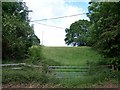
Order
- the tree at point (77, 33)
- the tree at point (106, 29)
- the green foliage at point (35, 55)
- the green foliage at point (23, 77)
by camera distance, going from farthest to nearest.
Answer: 1. the tree at point (77, 33)
2. the green foliage at point (35, 55)
3. the tree at point (106, 29)
4. the green foliage at point (23, 77)

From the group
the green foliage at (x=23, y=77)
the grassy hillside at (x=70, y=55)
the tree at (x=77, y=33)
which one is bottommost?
the green foliage at (x=23, y=77)

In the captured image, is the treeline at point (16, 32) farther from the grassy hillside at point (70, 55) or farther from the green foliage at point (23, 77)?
the green foliage at point (23, 77)

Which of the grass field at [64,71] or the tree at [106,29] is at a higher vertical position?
the tree at [106,29]

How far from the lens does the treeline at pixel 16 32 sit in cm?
967

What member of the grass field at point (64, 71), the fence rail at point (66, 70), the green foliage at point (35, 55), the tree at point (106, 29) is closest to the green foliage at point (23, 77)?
the grass field at point (64, 71)

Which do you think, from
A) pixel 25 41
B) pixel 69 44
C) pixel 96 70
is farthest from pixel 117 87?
pixel 25 41

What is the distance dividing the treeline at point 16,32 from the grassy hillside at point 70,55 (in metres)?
0.77

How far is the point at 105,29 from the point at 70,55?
2.10 metres

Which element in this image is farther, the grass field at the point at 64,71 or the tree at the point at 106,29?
the tree at the point at 106,29

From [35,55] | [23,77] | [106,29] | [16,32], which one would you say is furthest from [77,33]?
[23,77]

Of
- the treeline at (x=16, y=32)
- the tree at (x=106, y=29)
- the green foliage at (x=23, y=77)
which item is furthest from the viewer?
the treeline at (x=16, y=32)

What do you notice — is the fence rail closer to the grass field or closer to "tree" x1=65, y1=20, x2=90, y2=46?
the grass field

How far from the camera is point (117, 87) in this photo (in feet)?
25.0

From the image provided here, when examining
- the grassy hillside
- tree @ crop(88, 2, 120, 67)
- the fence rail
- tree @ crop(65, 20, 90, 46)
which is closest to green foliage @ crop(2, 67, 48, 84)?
the fence rail
